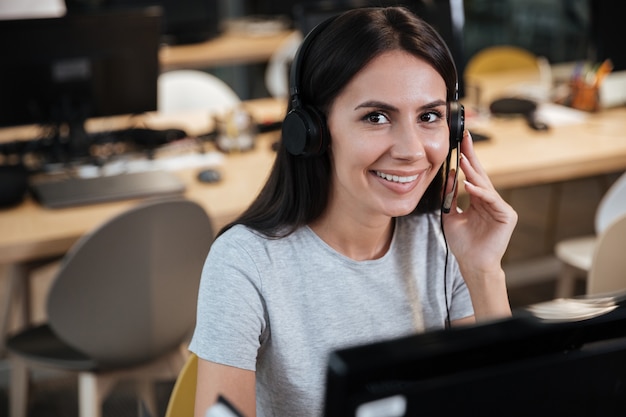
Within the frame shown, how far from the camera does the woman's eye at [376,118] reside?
1229 mm

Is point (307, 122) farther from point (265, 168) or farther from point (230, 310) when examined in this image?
point (265, 168)

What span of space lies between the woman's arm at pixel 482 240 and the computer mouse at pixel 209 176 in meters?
1.26

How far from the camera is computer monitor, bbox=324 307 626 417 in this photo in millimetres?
583

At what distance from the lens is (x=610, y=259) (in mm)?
2053

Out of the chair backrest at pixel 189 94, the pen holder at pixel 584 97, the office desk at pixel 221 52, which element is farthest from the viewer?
the office desk at pixel 221 52

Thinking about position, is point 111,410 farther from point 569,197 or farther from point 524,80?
point 569,197

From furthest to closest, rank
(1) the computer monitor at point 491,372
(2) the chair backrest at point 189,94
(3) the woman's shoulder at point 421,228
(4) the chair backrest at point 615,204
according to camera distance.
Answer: (2) the chair backrest at point 189,94, (4) the chair backrest at point 615,204, (3) the woman's shoulder at point 421,228, (1) the computer monitor at point 491,372

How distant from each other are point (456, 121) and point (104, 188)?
143cm

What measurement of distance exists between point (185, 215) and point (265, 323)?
79 centimetres

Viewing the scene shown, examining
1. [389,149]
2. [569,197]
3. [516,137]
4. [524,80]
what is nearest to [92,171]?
[516,137]

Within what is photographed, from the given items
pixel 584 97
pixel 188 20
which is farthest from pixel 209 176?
pixel 188 20

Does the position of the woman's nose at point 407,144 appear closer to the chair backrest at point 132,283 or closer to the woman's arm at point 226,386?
the woman's arm at point 226,386

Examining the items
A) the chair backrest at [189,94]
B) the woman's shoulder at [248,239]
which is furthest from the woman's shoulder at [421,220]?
the chair backrest at [189,94]

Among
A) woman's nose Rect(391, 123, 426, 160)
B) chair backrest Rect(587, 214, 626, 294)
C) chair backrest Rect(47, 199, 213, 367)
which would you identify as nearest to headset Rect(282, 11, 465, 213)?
woman's nose Rect(391, 123, 426, 160)
